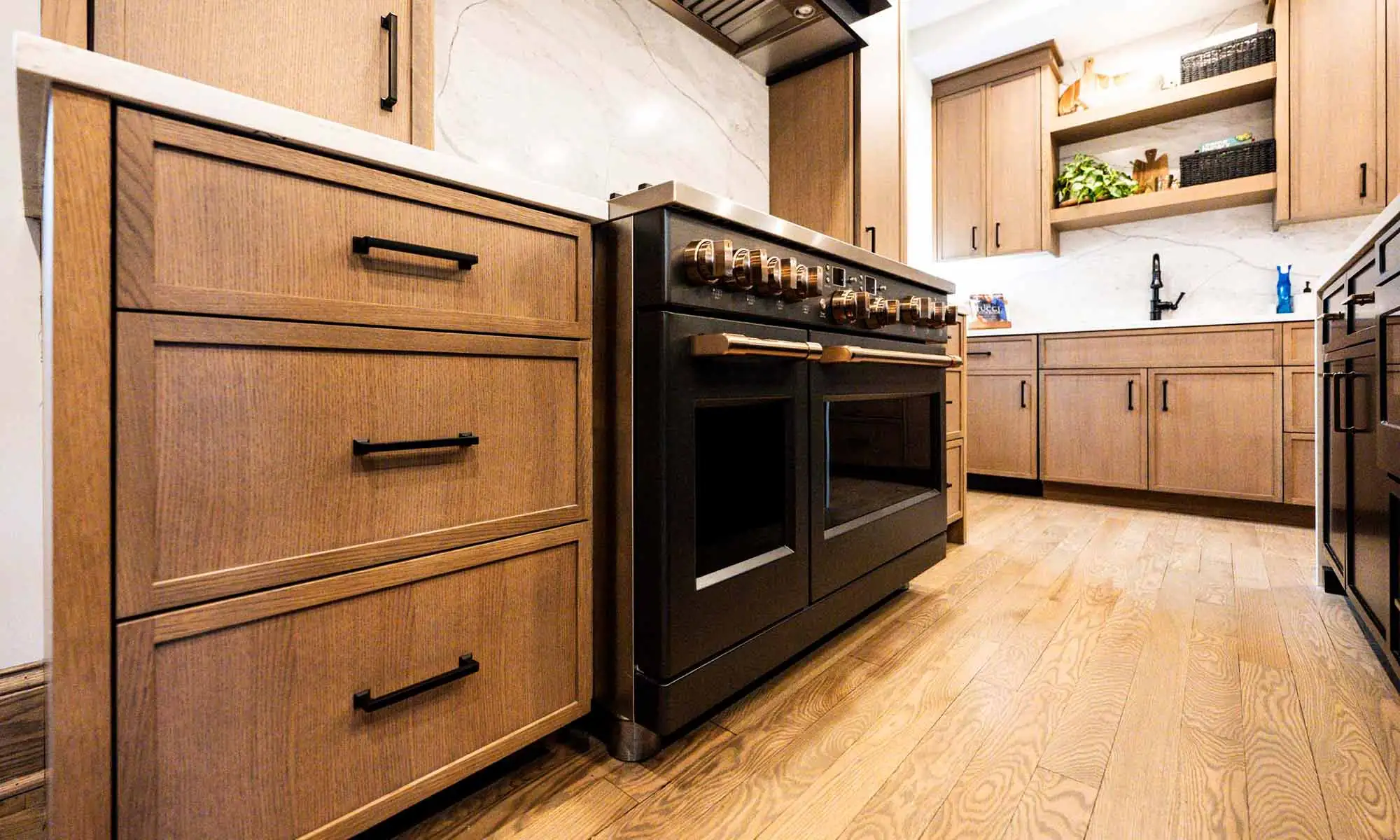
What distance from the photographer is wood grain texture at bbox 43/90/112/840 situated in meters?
0.52

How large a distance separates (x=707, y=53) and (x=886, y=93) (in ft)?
2.26

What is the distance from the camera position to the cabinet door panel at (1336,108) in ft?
8.40

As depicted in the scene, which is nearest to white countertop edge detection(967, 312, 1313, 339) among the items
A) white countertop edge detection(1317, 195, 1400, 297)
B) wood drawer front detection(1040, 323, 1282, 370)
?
wood drawer front detection(1040, 323, 1282, 370)

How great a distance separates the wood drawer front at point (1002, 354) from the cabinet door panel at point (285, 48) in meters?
3.07

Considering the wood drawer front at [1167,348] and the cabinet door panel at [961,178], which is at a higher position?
the cabinet door panel at [961,178]

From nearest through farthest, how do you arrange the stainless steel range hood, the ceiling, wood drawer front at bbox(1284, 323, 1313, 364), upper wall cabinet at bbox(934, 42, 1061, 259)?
the stainless steel range hood → wood drawer front at bbox(1284, 323, 1313, 364) → the ceiling → upper wall cabinet at bbox(934, 42, 1061, 259)

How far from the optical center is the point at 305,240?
66 cm

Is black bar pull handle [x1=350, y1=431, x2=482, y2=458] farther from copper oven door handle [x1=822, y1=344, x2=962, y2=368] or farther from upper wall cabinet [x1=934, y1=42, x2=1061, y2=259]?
upper wall cabinet [x1=934, y1=42, x2=1061, y2=259]

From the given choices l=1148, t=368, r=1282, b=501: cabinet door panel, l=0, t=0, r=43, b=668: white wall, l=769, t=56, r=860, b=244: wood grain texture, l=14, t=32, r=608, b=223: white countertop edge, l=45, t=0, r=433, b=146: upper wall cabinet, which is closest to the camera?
l=14, t=32, r=608, b=223: white countertop edge

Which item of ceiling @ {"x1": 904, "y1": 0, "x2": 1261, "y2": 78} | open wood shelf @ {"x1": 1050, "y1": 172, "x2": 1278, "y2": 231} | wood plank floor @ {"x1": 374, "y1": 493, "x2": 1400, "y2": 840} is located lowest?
wood plank floor @ {"x1": 374, "y1": 493, "x2": 1400, "y2": 840}

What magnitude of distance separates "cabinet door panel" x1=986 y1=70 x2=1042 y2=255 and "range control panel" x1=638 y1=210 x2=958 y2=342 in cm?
237

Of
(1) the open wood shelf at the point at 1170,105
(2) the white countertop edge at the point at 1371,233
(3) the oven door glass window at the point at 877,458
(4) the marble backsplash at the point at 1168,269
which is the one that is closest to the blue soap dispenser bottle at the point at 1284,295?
(4) the marble backsplash at the point at 1168,269

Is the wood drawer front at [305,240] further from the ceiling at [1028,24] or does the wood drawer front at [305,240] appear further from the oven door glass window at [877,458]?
the ceiling at [1028,24]

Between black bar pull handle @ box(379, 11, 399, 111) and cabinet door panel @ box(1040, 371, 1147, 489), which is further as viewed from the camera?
cabinet door panel @ box(1040, 371, 1147, 489)
